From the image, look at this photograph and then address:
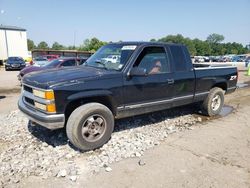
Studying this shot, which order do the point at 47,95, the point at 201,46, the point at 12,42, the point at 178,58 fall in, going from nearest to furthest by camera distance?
the point at 47,95, the point at 178,58, the point at 12,42, the point at 201,46

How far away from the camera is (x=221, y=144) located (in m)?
4.93

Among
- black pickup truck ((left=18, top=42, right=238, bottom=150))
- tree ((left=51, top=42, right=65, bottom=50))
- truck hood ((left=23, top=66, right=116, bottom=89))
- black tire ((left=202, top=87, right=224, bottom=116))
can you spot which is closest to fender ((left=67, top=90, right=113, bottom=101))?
black pickup truck ((left=18, top=42, right=238, bottom=150))

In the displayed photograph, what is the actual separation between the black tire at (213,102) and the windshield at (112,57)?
2.84 meters

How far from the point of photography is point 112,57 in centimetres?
530

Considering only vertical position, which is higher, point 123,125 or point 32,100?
point 32,100

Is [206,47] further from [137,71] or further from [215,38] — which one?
[137,71]

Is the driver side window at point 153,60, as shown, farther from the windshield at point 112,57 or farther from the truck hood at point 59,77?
the truck hood at point 59,77

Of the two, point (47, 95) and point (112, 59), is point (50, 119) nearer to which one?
point (47, 95)

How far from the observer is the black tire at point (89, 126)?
4.23m

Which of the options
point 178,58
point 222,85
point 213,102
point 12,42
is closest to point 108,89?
Answer: point 178,58

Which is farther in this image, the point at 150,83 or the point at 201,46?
the point at 201,46

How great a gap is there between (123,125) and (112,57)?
5.36 ft

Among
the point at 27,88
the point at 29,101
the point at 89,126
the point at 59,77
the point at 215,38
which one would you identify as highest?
the point at 215,38

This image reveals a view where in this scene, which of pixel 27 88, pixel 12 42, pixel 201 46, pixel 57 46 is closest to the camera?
pixel 27 88
